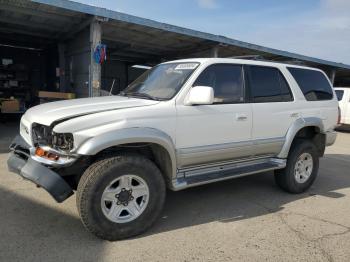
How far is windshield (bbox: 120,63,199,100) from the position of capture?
4121 millimetres

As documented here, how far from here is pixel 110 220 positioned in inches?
138

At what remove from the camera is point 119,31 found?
40.8 feet

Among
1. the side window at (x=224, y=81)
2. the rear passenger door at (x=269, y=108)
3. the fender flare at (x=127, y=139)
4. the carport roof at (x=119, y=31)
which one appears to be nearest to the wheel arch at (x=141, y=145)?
the fender flare at (x=127, y=139)

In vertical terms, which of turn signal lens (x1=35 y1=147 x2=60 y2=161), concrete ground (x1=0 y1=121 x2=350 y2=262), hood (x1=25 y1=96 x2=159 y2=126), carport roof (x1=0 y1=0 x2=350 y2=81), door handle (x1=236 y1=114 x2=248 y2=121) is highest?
carport roof (x1=0 y1=0 x2=350 y2=81)

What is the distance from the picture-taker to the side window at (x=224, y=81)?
14.2 ft

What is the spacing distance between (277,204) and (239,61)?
2.13m

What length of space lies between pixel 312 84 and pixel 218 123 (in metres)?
2.38

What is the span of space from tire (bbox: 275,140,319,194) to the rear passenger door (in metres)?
0.40

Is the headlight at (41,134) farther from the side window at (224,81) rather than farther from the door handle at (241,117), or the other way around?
the door handle at (241,117)

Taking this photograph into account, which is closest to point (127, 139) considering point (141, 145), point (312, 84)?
point (141, 145)

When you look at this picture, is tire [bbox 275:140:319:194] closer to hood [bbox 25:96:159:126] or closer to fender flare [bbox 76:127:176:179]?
fender flare [bbox 76:127:176:179]

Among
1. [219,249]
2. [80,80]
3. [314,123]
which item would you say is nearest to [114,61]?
[80,80]

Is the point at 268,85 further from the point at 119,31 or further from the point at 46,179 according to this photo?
the point at 119,31

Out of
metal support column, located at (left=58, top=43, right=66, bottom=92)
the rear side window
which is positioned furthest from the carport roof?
the rear side window
